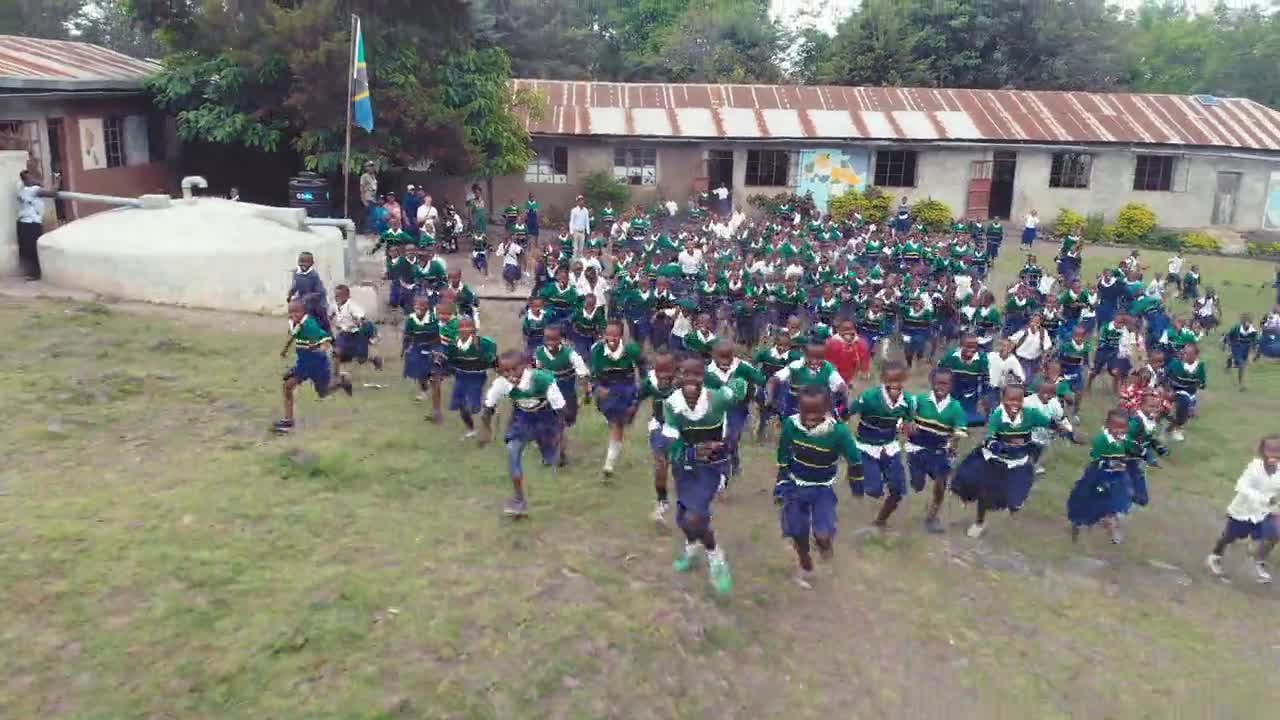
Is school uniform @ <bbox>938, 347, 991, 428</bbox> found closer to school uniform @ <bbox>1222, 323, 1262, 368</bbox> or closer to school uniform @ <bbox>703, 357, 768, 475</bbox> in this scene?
school uniform @ <bbox>703, 357, 768, 475</bbox>

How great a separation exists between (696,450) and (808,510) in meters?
0.92

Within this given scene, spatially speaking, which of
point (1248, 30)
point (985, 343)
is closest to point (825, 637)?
point (985, 343)

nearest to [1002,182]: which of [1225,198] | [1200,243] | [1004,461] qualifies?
[1200,243]

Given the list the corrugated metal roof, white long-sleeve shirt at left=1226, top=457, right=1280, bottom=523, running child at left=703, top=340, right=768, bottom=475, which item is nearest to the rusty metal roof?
the corrugated metal roof

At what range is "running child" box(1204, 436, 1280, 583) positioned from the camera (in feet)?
26.8

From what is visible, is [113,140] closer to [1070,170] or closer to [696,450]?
[696,450]

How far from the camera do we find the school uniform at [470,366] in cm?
988

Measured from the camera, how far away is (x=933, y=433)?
8.58m

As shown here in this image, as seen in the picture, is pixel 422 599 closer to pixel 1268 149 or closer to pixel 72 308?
pixel 72 308

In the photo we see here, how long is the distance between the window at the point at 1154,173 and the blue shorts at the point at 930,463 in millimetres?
26496

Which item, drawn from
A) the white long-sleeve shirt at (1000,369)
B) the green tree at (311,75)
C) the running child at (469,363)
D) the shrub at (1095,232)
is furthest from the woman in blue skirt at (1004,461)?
the shrub at (1095,232)

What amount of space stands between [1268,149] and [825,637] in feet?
99.5

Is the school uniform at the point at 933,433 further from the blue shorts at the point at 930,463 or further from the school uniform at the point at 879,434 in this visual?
the school uniform at the point at 879,434

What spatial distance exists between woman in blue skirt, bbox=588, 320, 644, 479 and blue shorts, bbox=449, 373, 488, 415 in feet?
4.03
